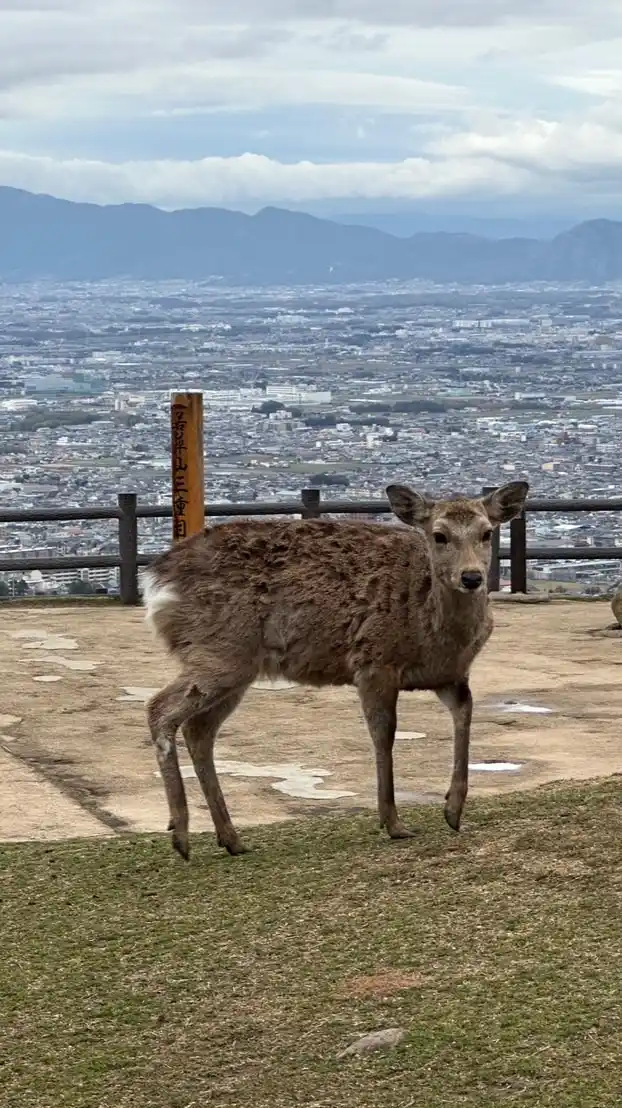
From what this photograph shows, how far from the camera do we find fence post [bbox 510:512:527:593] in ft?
63.8

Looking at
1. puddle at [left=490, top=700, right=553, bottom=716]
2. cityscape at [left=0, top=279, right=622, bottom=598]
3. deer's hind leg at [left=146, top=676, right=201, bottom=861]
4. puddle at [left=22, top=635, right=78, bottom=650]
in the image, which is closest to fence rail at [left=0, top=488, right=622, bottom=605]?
cityscape at [left=0, top=279, right=622, bottom=598]

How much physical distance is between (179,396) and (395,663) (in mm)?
7810

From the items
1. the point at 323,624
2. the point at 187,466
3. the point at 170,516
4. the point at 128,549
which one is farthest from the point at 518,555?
the point at 323,624

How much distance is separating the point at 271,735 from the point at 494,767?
1904 millimetres

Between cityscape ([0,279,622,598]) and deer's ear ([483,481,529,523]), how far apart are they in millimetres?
11870

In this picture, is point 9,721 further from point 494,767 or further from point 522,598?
point 522,598

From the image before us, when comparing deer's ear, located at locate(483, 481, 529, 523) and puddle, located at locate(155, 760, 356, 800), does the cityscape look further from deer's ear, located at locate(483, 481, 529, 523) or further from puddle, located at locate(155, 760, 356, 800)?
deer's ear, located at locate(483, 481, 529, 523)

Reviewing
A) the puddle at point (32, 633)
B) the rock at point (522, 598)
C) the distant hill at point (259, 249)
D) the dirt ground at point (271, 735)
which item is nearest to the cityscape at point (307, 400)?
the rock at point (522, 598)

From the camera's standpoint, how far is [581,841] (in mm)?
7273

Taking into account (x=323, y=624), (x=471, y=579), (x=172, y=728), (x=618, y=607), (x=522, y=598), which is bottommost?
(x=522, y=598)

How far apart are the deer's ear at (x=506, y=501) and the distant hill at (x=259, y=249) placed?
9050cm

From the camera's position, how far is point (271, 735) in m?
12.1

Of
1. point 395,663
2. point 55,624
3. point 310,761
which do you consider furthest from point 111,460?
point 395,663

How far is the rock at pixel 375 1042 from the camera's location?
18.8ft
